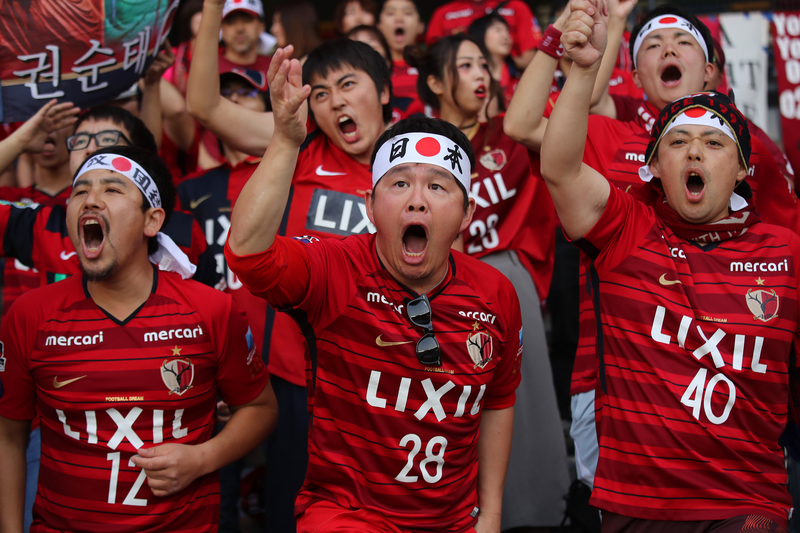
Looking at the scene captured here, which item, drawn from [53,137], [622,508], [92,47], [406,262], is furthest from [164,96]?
[622,508]

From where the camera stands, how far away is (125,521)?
2709 mm

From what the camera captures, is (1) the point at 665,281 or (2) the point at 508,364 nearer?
(1) the point at 665,281

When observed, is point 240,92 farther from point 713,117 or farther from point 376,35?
point 713,117

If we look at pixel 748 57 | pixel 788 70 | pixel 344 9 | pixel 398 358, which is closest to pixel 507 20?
pixel 344 9

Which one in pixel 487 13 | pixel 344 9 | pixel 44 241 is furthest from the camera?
pixel 344 9

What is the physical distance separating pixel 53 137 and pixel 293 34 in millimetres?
2215

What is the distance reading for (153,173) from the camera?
3.24 metres

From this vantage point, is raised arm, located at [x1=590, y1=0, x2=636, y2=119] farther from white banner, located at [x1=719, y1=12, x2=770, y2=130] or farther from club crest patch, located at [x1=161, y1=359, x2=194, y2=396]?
white banner, located at [x1=719, y1=12, x2=770, y2=130]

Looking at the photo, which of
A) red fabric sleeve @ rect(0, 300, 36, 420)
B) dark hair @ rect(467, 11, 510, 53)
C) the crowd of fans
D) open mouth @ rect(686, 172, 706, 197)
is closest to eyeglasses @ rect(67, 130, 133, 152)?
the crowd of fans

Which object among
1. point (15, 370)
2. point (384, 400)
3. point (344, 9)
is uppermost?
point (344, 9)

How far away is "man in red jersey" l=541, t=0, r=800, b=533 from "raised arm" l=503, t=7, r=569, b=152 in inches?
16.2

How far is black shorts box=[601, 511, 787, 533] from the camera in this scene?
8.27ft

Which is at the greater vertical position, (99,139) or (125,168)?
(99,139)

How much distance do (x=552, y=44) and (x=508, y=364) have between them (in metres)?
1.22
